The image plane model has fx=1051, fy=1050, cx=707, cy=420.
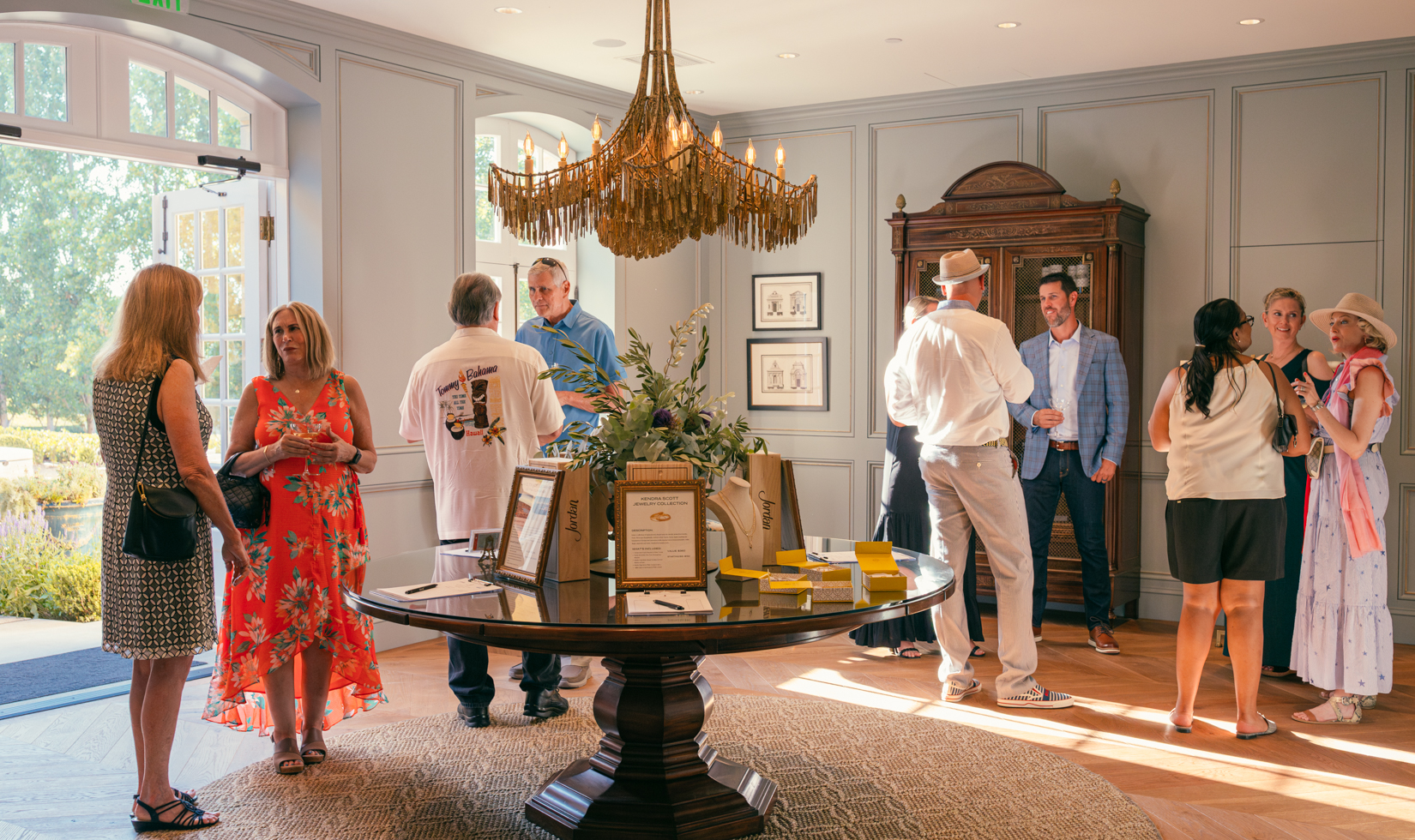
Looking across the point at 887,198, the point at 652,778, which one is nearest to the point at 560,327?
the point at 652,778

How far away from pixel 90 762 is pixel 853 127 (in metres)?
5.27

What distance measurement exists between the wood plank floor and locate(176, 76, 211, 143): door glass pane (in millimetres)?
2394

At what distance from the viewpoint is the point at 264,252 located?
498 centimetres

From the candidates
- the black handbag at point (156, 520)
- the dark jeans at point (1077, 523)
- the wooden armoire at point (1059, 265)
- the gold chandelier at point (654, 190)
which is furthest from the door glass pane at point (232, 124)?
the dark jeans at point (1077, 523)

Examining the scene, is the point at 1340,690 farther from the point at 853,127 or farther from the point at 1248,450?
the point at 853,127

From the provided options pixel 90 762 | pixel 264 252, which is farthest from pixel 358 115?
pixel 90 762

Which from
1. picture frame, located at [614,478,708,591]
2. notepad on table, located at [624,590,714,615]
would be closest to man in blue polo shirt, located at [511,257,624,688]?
picture frame, located at [614,478,708,591]

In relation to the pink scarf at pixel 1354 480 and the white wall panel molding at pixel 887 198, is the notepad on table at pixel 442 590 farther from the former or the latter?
the white wall panel molding at pixel 887 198

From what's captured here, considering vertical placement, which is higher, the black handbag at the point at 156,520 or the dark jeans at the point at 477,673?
the black handbag at the point at 156,520

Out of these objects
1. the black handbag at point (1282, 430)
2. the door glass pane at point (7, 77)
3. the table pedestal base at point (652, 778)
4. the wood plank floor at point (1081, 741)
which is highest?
the door glass pane at point (7, 77)

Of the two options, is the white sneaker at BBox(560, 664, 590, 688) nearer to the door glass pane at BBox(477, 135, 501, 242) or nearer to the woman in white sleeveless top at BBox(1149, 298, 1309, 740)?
the woman in white sleeveless top at BBox(1149, 298, 1309, 740)

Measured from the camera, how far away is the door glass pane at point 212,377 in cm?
494

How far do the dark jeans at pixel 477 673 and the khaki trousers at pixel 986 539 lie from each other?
1596mm

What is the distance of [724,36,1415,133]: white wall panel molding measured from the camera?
17.5ft
